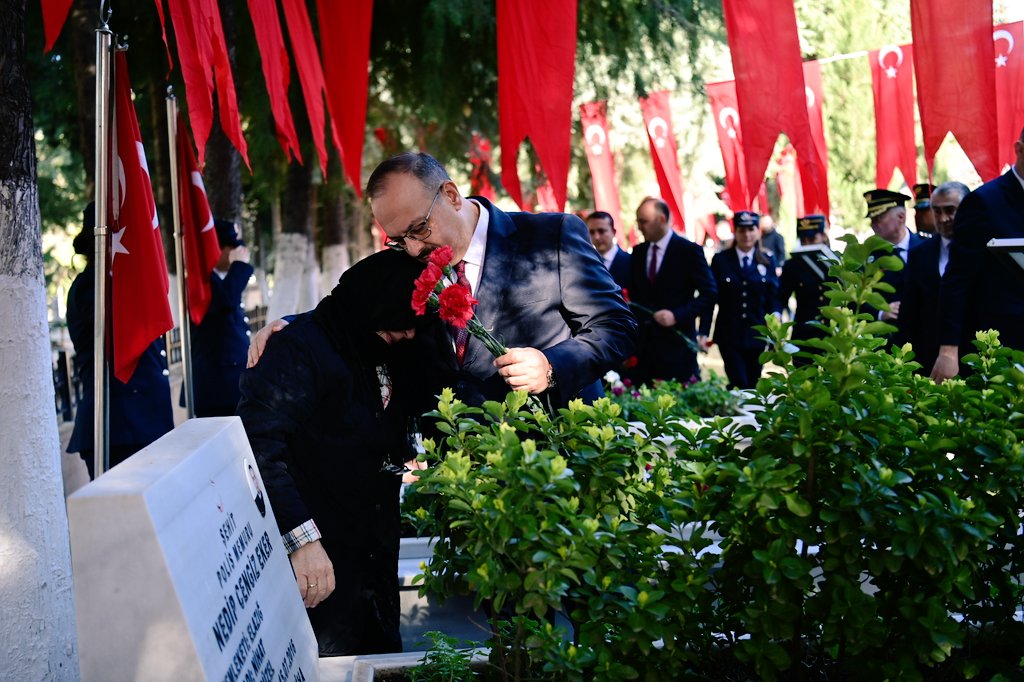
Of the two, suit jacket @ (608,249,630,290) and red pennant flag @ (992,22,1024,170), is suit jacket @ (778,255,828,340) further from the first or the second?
red pennant flag @ (992,22,1024,170)

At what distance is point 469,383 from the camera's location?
132 inches

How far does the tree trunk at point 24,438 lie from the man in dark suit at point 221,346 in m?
3.35

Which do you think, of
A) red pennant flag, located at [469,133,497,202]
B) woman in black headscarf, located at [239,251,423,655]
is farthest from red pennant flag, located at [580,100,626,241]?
woman in black headscarf, located at [239,251,423,655]

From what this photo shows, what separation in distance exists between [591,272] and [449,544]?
146cm

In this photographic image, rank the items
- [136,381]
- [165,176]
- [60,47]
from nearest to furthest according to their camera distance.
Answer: [136,381]
[165,176]
[60,47]

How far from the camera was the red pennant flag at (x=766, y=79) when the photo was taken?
21.0 feet

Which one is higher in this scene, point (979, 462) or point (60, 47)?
point (60, 47)

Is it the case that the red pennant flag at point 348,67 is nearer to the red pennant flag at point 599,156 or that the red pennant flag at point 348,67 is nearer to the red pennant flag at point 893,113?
the red pennant flag at point 599,156

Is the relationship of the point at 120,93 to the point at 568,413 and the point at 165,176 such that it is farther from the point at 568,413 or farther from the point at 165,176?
the point at 165,176

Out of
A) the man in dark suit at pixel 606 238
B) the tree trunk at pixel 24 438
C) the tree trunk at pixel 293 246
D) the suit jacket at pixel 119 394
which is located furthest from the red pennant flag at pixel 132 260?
Result: the tree trunk at pixel 293 246

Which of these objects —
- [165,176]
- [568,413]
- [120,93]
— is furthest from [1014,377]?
[165,176]

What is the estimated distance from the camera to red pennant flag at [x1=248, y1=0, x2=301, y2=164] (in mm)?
5215

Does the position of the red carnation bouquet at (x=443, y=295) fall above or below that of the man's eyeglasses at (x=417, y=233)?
below

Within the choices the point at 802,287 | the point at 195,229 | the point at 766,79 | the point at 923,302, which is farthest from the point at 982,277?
the point at 802,287
